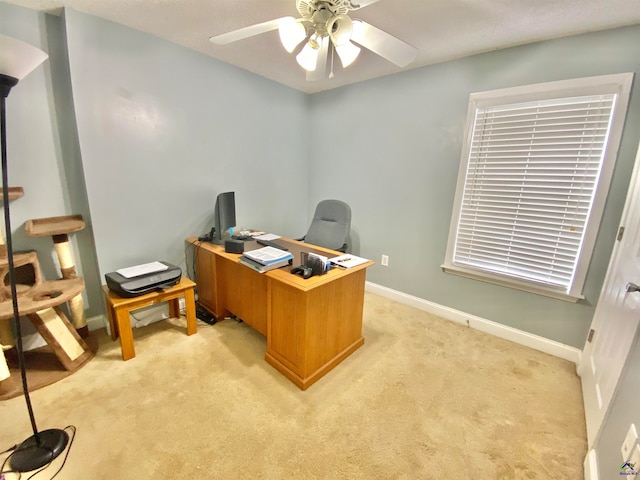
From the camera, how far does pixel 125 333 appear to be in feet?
6.15

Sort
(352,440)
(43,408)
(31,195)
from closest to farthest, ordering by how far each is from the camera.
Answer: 1. (352,440)
2. (43,408)
3. (31,195)

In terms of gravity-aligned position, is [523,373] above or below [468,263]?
below

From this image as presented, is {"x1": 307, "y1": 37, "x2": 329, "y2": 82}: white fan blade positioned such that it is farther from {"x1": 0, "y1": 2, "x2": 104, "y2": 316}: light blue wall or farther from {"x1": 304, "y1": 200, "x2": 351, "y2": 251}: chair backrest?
{"x1": 0, "y1": 2, "x2": 104, "y2": 316}: light blue wall

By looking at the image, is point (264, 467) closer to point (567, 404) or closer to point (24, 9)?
point (567, 404)

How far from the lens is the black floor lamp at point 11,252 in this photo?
0.96m

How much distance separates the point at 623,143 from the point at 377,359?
214 cm

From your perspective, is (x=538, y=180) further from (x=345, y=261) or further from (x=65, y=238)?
(x=65, y=238)

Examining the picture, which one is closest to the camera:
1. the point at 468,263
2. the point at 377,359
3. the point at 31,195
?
the point at 31,195

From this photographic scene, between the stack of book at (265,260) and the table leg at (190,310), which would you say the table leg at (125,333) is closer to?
the table leg at (190,310)

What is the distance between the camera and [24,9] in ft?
5.66

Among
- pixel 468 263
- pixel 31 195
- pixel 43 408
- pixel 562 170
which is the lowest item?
pixel 43 408

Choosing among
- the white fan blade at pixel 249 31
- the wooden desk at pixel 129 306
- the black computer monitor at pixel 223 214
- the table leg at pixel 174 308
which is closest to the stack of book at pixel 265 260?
the black computer monitor at pixel 223 214

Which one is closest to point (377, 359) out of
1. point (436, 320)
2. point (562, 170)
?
point (436, 320)

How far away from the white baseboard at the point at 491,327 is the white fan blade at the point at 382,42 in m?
2.12
